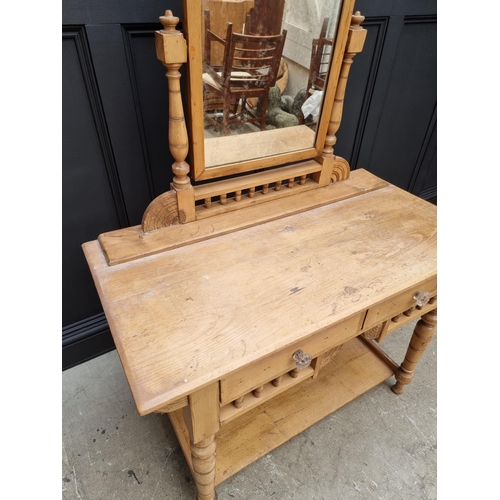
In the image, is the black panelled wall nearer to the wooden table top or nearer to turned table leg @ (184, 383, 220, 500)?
the wooden table top

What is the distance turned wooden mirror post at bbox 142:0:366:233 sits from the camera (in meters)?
0.79

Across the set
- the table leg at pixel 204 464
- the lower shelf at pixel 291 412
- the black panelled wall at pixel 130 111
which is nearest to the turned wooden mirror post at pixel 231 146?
the black panelled wall at pixel 130 111

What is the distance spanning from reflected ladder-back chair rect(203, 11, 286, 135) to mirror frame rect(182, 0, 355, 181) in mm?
29

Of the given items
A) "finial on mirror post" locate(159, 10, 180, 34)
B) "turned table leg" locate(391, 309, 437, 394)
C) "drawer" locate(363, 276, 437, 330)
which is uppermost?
"finial on mirror post" locate(159, 10, 180, 34)

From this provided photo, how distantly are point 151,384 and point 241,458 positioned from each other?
0.72 m

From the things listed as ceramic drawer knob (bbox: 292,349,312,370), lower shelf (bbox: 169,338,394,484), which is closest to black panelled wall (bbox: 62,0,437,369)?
lower shelf (bbox: 169,338,394,484)

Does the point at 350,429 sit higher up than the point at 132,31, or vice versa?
the point at 132,31

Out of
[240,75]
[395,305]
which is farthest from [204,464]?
[240,75]

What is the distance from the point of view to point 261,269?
2.95 ft

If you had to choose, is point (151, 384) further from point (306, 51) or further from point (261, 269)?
point (306, 51)


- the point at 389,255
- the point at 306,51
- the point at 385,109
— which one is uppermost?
the point at 306,51

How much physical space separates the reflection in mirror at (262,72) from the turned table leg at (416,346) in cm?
78

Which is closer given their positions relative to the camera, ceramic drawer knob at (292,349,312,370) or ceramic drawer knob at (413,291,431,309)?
ceramic drawer knob at (292,349,312,370)

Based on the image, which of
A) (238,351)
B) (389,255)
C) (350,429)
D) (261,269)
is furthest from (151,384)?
(350,429)
